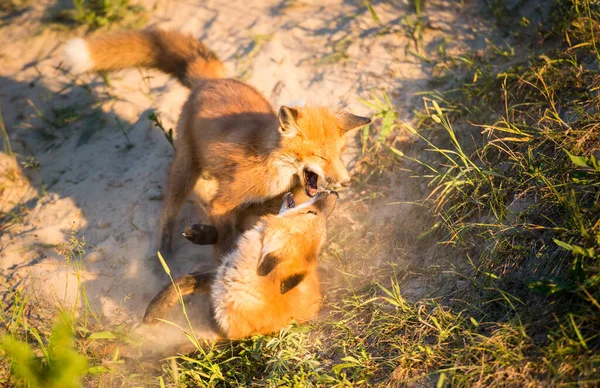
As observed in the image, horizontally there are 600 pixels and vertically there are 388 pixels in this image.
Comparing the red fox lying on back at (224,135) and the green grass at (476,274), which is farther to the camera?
the red fox lying on back at (224,135)

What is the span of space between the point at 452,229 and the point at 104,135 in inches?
155

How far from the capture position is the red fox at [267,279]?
123 inches

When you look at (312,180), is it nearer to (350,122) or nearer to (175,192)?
(350,122)

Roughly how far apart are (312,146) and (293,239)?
2.57ft

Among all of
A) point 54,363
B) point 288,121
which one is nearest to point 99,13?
point 288,121

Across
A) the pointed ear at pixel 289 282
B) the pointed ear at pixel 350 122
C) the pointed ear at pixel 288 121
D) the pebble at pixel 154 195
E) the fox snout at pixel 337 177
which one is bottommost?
the pebble at pixel 154 195

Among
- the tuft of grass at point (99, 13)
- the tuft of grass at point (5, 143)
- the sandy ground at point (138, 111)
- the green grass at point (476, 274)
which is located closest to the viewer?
the green grass at point (476, 274)

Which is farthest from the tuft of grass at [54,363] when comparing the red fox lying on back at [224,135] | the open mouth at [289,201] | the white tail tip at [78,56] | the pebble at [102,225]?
the white tail tip at [78,56]

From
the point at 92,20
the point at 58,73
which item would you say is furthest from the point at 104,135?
the point at 92,20

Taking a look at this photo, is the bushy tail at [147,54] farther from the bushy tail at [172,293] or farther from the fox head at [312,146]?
the bushy tail at [172,293]

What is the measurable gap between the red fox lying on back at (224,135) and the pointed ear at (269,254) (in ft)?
1.80

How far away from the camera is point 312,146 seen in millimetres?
3549

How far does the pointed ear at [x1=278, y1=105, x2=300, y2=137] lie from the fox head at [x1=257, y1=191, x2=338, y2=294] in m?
0.48

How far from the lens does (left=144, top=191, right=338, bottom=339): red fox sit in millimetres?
3117
